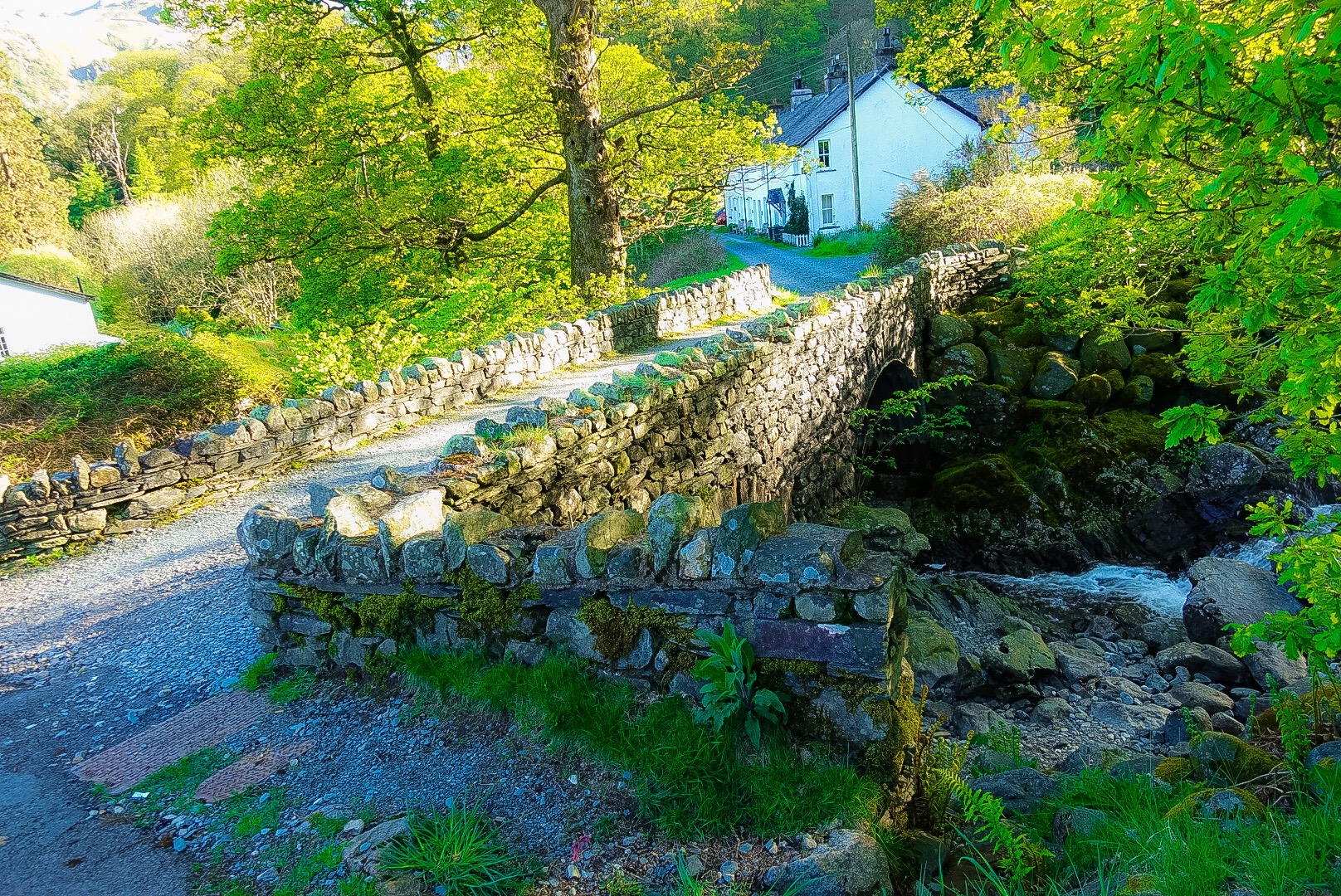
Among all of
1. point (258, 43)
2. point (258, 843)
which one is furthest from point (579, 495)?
point (258, 43)

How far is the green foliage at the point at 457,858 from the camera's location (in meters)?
3.14

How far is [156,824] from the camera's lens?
3748mm

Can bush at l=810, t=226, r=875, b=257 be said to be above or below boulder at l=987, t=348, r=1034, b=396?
above

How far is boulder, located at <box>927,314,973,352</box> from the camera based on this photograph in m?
14.5

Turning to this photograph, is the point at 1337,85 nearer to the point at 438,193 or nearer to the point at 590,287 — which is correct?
the point at 590,287

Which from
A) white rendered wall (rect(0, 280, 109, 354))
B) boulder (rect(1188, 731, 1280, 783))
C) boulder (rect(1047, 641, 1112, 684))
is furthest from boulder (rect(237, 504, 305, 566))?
white rendered wall (rect(0, 280, 109, 354))

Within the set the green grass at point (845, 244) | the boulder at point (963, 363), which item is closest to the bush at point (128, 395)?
the boulder at point (963, 363)

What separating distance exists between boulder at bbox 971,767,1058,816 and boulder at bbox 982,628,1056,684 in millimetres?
2980

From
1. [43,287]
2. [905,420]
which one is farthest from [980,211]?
[43,287]

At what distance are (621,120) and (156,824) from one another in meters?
13.2

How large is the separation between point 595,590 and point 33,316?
100 ft

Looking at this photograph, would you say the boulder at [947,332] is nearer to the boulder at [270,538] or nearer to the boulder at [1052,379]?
the boulder at [1052,379]

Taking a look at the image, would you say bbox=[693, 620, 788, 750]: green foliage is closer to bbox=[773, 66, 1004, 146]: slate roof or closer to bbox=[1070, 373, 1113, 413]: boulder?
bbox=[1070, 373, 1113, 413]: boulder

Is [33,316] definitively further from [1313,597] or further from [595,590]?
[1313,597]
